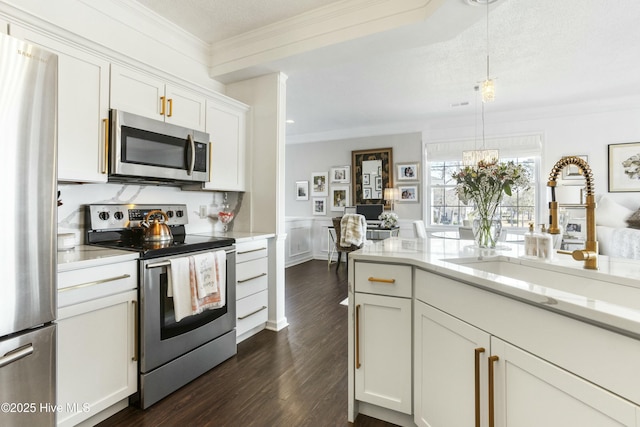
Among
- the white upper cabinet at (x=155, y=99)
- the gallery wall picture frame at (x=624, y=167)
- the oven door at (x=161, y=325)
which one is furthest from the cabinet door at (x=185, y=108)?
the gallery wall picture frame at (x=624, y=167)

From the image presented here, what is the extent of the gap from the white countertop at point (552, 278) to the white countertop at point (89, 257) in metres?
1.28

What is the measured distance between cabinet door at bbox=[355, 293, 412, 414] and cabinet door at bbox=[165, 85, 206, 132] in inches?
76.2

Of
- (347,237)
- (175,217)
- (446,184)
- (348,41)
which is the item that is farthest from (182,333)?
(446,184)

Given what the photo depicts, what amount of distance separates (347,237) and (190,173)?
2.98m

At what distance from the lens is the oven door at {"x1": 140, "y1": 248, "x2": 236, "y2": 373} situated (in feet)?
5.94

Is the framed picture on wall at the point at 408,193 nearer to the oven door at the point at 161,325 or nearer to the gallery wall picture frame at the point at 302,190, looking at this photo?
the gallery wall picture frame at the point at 302,190

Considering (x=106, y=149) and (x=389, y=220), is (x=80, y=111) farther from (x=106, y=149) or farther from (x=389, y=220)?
(x=389, y=220)

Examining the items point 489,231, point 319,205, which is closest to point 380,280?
point 489,231

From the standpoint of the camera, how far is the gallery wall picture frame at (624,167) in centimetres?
459

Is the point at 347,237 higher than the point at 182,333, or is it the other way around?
the point at 347,237

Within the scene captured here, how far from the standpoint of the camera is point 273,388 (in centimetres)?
201

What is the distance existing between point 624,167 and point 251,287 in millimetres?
5644

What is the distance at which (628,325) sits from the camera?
0.67m

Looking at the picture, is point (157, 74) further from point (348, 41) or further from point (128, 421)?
point (128, 421)
